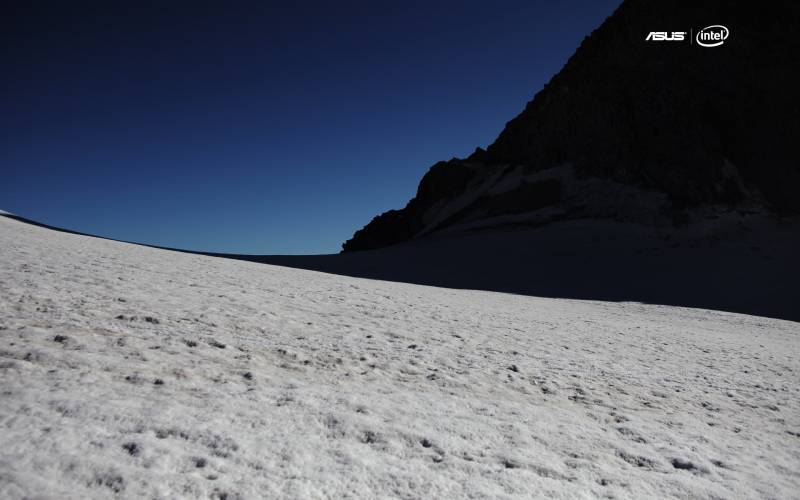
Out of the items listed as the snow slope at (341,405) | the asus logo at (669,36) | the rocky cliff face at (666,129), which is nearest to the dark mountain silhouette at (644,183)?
the rocky cliff face at (666,129)

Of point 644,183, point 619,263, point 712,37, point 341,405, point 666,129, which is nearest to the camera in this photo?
point 341,405

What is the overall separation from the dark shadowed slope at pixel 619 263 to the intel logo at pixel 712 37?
12.9 metres

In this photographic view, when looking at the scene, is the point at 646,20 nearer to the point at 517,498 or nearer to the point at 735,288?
the point at 735,288

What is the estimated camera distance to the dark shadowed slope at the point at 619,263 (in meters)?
17.5

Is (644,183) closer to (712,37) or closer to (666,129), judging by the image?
(666,129)

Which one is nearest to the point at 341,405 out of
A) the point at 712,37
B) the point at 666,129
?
the point at 666,129

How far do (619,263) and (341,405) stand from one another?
20.9 metres

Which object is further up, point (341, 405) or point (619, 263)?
point (619, 263)

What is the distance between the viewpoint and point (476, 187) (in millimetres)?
37156

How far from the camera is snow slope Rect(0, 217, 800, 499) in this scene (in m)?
2.58

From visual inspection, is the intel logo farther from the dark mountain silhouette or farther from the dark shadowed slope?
the dark shadowed slope

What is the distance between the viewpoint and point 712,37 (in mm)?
30797

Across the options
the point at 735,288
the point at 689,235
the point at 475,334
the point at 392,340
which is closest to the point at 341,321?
the point at 392,340

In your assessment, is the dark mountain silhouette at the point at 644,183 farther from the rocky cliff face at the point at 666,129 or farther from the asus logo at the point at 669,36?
the asus logo at the point at 669,36
